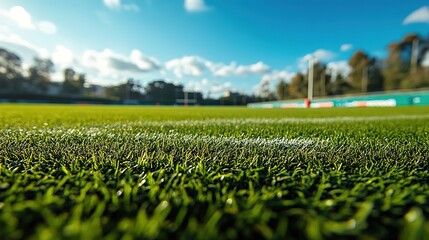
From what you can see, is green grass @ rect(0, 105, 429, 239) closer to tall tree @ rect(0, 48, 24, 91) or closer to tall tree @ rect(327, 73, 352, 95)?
tall tree @ rect(327, 73, 352, 95)

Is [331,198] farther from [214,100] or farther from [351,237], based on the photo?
[214,100]

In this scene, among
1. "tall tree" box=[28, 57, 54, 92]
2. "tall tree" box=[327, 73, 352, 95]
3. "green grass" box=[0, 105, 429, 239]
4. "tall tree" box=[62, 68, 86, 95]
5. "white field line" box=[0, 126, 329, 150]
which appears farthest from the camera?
"tall tree" box=[62, 68, 86, 95]

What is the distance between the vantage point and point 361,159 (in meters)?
0.90

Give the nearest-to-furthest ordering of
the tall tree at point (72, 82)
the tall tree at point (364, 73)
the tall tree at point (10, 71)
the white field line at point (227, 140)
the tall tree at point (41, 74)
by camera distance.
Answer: the white field line at point (227, 140) → the tall tree at point (364, 73) → the tall tree at point (10, 71) → the tall tree at point (41, 74) → the tall tree at point (72, 82)

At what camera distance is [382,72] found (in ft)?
99.1

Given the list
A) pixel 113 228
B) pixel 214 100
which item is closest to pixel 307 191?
pixel 113 228

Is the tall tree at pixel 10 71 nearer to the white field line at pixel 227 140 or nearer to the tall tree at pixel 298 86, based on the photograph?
the tall tree at pixel 298 86

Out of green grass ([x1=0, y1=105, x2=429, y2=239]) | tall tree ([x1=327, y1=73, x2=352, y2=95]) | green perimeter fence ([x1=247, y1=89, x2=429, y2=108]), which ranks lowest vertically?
green grass ([x1=0, y1=105, x2=429, y2=239])

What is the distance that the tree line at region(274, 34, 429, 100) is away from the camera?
79.7ft

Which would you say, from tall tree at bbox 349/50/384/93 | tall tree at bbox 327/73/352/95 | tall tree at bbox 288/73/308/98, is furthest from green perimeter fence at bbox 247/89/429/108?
tall tree at bbox 288/73/308/98

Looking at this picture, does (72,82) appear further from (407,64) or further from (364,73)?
(407,64)

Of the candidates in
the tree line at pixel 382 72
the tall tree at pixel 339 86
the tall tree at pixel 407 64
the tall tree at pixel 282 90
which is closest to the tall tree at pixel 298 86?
the tree line at pixel 382 72

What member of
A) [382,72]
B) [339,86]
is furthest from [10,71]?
[382,72]

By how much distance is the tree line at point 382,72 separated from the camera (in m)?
24.3
